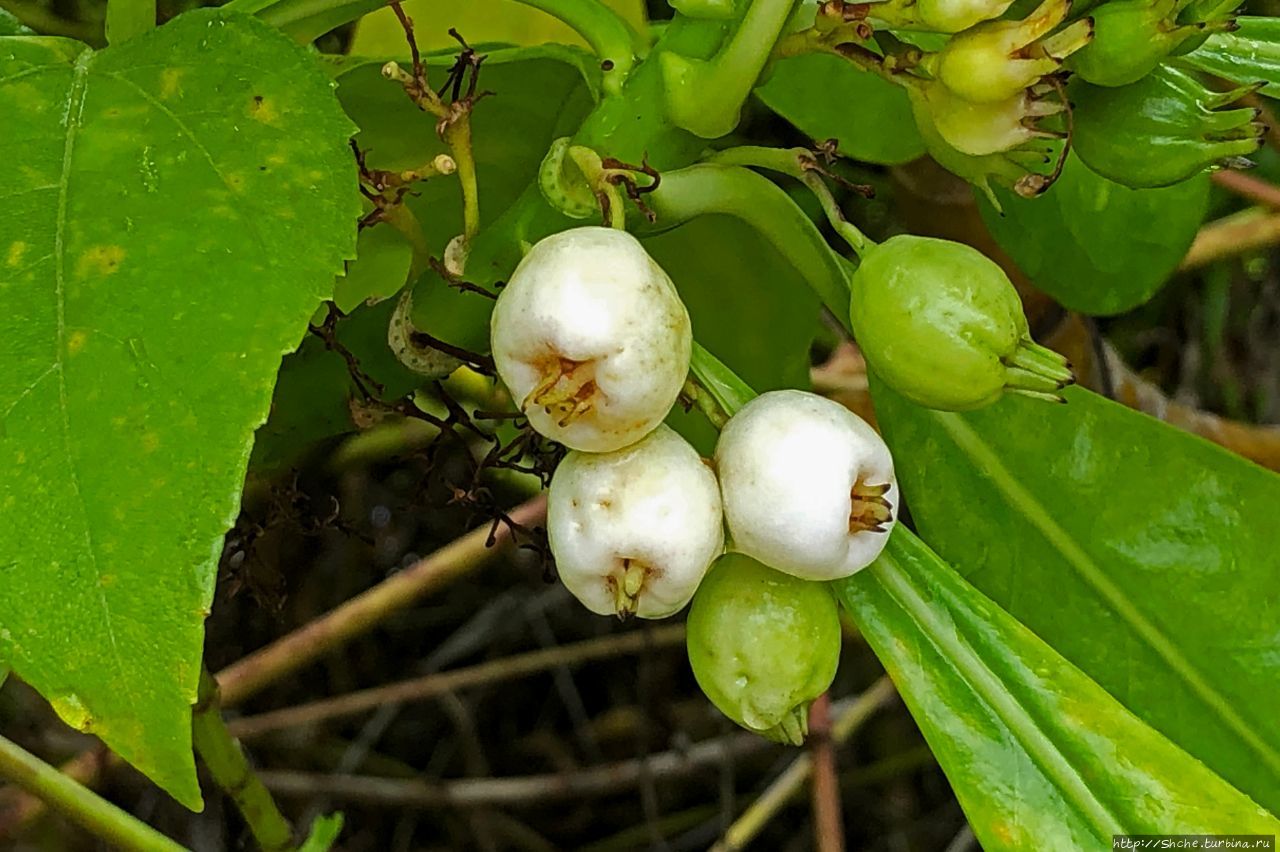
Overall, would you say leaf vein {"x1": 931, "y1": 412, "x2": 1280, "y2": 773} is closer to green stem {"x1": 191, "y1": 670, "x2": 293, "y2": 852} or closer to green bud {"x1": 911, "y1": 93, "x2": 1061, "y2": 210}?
green bud {"x1": 911, "y1": 93, "x2": 1061, "y2": 210}

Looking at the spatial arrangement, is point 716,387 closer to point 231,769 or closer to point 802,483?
point 802,483

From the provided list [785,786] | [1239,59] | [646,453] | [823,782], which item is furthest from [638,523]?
[785,786]

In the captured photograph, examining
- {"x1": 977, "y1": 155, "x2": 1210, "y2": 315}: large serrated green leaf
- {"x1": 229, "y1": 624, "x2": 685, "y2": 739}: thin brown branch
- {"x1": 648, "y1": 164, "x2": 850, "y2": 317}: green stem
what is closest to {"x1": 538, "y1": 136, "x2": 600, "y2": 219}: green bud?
{"x1": 648, "y1": 164, "x2": 850, "y2": 317}: green stem

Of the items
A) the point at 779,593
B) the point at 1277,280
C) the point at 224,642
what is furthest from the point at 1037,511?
the point at 1277,280

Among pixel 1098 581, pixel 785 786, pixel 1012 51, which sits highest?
pixel 1012 51

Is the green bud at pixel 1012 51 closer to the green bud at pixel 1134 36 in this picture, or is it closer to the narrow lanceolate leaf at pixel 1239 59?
the green bud at pixel 1134 36

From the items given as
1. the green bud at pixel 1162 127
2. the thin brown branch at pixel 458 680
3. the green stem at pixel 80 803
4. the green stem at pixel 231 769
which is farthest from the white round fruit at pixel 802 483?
the thin brown branch at pixel 458 680

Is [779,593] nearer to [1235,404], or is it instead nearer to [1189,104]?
[1189,104]
